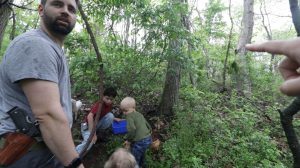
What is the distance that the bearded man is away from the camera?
188 cm

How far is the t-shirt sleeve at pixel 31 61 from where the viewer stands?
189cm

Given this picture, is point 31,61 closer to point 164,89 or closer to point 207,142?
point 207,142

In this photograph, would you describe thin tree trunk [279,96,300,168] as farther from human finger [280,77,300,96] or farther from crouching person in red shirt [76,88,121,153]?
human finger [280,77,300,96]

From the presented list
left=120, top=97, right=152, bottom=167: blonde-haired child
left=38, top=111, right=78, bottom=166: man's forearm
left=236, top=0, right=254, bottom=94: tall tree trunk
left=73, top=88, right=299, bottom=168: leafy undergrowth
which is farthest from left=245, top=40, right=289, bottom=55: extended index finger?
left=236, top=0, right=254, bottom=94: tall tree trunk

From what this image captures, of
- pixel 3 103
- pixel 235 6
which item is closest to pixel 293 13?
pixel 3 103

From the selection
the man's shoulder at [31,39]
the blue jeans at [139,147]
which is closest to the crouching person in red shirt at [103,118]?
the blue jeans at [139,147]

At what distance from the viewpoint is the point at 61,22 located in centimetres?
238

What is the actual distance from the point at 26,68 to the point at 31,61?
5cm

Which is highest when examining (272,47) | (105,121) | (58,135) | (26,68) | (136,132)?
→ (272,47)

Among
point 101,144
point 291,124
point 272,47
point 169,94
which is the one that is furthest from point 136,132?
point 272,47

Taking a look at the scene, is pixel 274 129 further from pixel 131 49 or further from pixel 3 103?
pixel 3 103

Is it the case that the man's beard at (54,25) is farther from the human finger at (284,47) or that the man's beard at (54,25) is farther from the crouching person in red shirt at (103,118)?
the crouching person in red shirt at (103,118)

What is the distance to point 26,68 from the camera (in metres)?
1.89

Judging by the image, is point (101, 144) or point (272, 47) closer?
point (272, 47)
